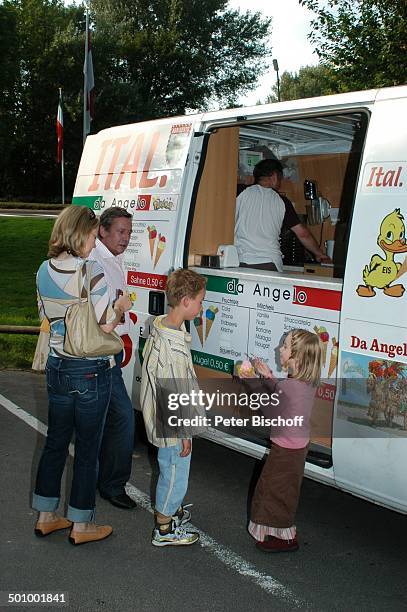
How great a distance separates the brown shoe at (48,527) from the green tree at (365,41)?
7.88 meters

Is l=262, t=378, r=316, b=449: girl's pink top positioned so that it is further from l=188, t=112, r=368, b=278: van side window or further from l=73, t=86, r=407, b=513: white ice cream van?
l=188, t=112, r=368, b=278: van side window

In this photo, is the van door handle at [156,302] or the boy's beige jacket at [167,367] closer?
the boy's beige jacket at [167,367]

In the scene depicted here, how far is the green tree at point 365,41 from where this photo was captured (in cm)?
1004

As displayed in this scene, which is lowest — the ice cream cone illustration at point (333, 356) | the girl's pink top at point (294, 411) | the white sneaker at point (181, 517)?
the white sneaker at point (181, 517)

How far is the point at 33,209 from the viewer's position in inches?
1287

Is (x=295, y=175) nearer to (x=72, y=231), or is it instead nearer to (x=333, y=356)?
(x=333, y=356)

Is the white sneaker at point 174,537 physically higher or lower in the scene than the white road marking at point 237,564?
higher

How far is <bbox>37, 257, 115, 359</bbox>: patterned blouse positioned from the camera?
376 cm

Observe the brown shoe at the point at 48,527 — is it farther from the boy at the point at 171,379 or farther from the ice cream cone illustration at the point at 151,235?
the ice cream cone illustration at the point at 151,235

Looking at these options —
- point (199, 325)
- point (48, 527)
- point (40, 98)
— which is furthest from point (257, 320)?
point (40, 98)

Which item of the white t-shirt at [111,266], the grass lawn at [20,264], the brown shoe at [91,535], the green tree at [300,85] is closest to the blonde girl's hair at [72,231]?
the white t-shirt at [111,266]

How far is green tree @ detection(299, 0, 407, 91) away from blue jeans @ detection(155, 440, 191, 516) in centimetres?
758

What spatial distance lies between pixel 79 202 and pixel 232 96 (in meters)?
42.1

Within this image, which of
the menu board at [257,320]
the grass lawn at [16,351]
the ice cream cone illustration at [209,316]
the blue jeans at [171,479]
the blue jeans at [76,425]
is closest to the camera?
the blue jeans at [76,425]
